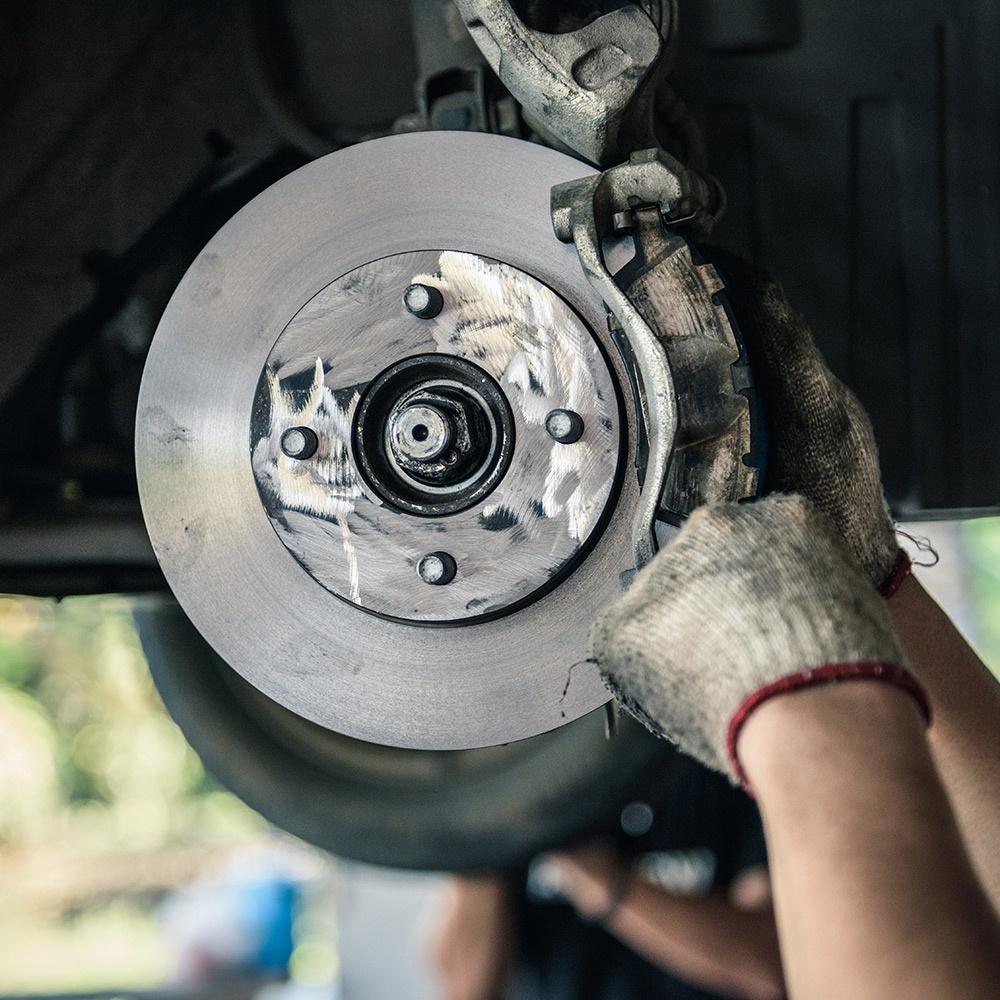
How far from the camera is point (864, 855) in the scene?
311 millimetres

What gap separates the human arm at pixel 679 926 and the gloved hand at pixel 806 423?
86 cm

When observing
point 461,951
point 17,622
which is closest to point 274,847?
point 17,622

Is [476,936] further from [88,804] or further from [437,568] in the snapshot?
[88,804]

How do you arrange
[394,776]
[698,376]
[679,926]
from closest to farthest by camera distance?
[698,376] → [394,776] → [679,926]

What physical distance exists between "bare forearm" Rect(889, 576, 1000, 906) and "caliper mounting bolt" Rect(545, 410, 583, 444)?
0.24 meters

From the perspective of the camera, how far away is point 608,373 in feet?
1.74

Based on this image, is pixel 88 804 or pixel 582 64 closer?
pixel 582 64

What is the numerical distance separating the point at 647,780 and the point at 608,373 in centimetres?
53

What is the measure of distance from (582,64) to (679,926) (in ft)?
3.86

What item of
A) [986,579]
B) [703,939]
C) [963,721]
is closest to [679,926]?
[703,939]

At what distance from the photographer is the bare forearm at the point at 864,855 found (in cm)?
30

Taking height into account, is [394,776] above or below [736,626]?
below

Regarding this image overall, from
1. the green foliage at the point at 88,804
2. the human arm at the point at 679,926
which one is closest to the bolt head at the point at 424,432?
the human arm at the point at 679,926

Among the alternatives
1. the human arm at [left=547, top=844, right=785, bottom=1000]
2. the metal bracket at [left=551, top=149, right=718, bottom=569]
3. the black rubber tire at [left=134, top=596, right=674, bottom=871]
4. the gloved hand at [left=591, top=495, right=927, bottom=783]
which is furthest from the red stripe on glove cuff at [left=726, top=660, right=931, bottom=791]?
the human arm at [left=547, top=844, right=785, bottom=1000]
